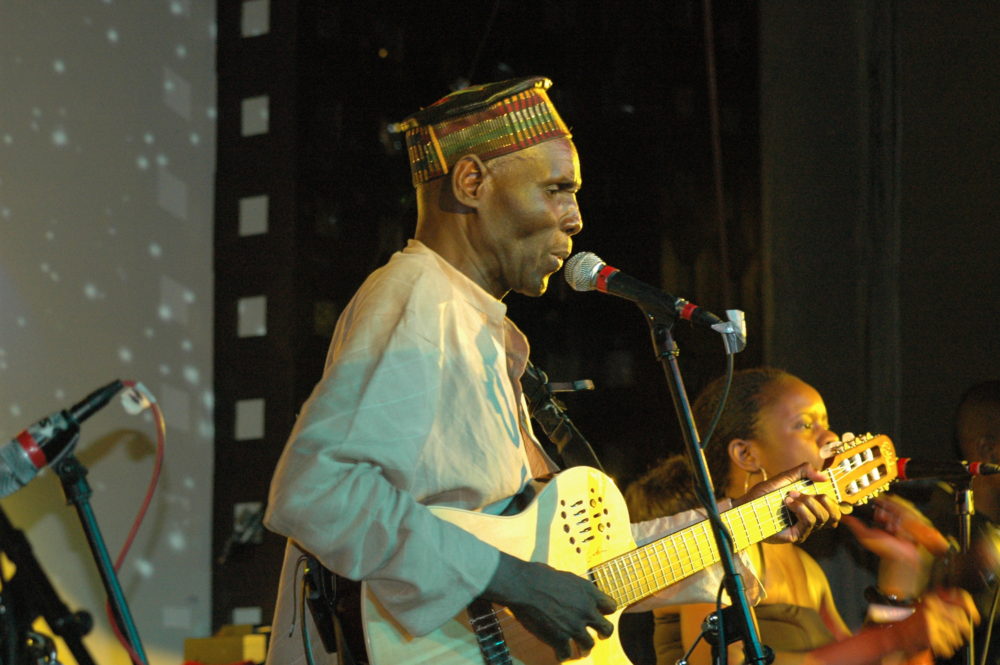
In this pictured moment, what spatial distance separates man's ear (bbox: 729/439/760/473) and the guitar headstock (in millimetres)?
479

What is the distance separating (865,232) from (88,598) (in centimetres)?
335

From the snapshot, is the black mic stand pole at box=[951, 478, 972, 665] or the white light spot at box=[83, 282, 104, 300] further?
the white light spot at box=[83, 282, 104, 300]

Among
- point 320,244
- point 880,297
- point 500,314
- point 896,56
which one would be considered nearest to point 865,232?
point 880,297

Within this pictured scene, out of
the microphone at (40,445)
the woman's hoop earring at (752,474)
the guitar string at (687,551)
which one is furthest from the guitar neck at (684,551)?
the microphone at (40,445)

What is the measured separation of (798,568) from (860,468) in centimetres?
70

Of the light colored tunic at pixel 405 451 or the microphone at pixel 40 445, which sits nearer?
the microphone at pixel 40 445

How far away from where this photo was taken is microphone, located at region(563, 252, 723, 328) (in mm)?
2160

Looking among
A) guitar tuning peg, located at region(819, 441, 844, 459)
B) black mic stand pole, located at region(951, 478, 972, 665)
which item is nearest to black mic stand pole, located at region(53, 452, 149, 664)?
guitar tuning peg, located at region(819, 441, 844, 459)

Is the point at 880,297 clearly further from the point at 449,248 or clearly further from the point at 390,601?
the point at 390,601

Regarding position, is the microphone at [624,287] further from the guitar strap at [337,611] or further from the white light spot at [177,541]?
the white light spot at [177,541]

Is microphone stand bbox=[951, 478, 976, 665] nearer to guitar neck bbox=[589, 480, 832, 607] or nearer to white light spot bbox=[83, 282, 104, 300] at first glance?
guitar neck bbox=[589, 480, 832, 607]

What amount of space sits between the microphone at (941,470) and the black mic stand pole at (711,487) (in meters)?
1.09

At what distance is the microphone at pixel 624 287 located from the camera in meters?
2.16

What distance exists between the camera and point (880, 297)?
4.53m
